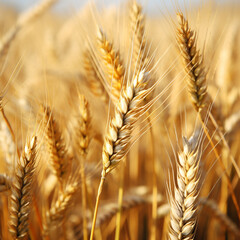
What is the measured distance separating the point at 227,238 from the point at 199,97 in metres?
0.99

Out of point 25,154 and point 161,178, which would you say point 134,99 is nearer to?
point 25,154

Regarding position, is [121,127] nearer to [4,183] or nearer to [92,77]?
[4,183]

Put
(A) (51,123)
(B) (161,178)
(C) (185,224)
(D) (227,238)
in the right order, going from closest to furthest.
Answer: (C) (185,224) < (A) (51,123) < (D) (227,238) < (B) (161,178)

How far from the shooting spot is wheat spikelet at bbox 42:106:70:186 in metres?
0.94

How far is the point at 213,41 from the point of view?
→ 2.24m

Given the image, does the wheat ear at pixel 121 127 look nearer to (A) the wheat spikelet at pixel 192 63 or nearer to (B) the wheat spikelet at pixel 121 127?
(B) the wheat spikelet at pixel 121 127

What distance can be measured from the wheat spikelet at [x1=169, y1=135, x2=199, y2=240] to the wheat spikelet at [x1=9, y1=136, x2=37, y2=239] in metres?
0.41

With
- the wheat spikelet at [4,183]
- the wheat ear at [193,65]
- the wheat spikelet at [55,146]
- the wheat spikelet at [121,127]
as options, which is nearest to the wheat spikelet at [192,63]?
the wheat ear at [193,65]

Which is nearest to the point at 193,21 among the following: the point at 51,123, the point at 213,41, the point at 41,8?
the point at 51,123

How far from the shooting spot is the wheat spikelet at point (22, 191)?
2.62 feet

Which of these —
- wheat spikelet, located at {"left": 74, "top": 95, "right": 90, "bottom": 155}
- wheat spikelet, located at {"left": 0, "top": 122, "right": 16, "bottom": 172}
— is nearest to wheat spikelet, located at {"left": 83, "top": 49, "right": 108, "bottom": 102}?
wheat spikelet, located at {"left": 74, "top": 95, "right": 90, "bottom": 155}

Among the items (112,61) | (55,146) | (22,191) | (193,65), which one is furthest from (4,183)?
(193,65)

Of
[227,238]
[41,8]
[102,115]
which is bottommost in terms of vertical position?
[227,238]

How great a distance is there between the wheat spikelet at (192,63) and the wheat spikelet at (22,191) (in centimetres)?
54
